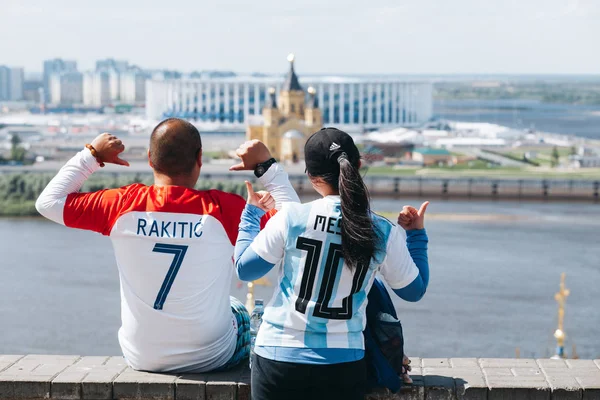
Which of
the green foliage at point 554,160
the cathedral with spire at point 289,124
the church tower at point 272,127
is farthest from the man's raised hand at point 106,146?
the green foliage at point 554,160

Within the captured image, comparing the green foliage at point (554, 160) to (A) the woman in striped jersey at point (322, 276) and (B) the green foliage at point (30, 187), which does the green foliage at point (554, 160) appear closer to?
(B) the green foliage at point (30, 187)

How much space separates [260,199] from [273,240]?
0.15m

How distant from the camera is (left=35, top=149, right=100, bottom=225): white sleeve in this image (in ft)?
6.15

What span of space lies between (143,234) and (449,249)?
15.3 metres

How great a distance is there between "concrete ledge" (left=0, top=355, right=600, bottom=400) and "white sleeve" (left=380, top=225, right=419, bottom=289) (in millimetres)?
239

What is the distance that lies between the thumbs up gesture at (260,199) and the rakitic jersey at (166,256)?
8cm

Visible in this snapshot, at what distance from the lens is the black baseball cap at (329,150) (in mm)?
1631

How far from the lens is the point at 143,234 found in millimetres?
1852

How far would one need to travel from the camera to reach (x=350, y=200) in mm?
1599

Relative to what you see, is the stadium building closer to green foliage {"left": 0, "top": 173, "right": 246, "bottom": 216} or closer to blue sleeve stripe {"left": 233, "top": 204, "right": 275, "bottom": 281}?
green foliage {"left": 0, "top": 173, "right": 246, "bottom": 216}

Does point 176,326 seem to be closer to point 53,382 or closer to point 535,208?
Answer: point 53,382

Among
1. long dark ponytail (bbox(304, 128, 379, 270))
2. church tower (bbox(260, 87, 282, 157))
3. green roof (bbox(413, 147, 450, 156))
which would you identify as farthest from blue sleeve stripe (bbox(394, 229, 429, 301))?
green roof (bbox(413, 147, 450, 156))

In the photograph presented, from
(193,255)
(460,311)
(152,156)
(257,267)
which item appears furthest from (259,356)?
(460,311)

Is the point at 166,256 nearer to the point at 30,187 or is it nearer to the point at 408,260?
the point at 408,260
